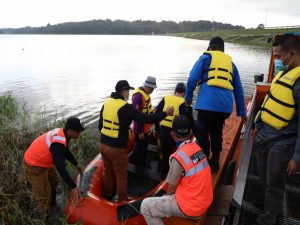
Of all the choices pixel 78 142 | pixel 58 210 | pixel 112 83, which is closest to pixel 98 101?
pixel 112 83

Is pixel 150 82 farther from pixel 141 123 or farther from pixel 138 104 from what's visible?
pixel 141 123

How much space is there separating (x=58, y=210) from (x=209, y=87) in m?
2.87

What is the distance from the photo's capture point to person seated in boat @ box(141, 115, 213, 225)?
2.64 meters

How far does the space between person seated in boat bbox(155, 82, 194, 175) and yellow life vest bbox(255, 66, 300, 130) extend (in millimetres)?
1310

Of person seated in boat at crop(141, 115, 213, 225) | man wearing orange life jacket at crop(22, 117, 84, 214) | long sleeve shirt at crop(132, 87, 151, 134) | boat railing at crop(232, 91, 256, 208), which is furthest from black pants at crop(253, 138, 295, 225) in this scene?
man wearing orange life jacket at crop(22, 117, 84, 214)

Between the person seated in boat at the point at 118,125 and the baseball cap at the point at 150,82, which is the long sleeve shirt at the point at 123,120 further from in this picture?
the baseball cap at the point at 150,82

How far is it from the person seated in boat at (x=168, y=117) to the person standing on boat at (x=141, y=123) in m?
0.40

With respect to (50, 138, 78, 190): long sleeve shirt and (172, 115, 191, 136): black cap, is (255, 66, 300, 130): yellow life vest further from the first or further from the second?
(50, 138, 78, 190): long sleeve shirt

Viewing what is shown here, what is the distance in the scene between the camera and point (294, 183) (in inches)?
177

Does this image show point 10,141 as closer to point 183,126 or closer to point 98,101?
point 183,126

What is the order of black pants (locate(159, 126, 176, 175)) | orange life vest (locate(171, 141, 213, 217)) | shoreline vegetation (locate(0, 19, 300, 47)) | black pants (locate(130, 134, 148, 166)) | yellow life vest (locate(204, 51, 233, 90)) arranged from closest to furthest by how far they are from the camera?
orange life vest (locate(171, 141, 213, 217)) → yellow life vest (locate(204, 51, 233, 90)) → black pants (locate(159, 126, 176, 175)) → black pants (locate(130, 134, 148, 166)) → shoreline vegetation (locate(0, 19, 300, 47))

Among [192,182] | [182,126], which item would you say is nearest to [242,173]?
[192,182]

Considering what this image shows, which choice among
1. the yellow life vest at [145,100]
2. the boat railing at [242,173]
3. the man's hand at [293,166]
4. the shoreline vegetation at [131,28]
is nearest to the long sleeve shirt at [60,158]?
the yellow life vest at [145,100]

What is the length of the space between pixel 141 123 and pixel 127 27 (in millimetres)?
126486
